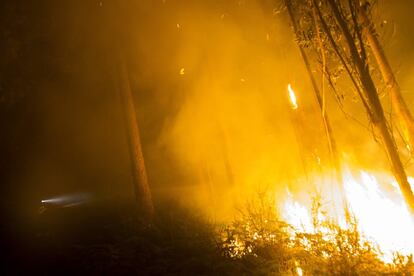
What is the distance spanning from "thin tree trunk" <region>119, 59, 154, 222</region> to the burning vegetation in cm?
4

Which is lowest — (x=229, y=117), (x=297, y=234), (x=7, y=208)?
(x=297, y=234)

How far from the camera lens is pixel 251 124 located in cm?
1363

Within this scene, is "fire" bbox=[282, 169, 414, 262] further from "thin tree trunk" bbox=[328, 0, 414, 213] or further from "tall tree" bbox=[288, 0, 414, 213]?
"tall tree" bbox=[288, 0, 414, 213]

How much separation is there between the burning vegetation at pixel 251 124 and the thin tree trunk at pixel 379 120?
2 centimetres

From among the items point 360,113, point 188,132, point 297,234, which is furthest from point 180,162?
point 297,234

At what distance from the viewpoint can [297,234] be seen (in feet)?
20.4

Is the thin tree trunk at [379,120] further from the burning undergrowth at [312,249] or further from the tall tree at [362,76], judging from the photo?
the burning undergrowth at [312,249]

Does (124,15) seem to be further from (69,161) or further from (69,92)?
(69,161)

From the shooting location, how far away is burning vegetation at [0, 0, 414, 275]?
510 centimetres

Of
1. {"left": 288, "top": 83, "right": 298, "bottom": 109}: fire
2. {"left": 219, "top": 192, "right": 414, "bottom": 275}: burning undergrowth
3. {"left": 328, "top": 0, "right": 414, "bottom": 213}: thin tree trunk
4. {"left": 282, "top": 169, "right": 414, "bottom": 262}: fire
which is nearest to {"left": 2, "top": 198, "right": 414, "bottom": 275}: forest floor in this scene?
{"left": 219, "top": 192, "right": 414, "bottom": 275}: burning undergrowth

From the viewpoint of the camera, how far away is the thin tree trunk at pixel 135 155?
11180mm

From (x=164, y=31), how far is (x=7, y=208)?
20.6m

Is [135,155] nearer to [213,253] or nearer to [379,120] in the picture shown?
[213,253]

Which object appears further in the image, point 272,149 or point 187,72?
point 187,72
